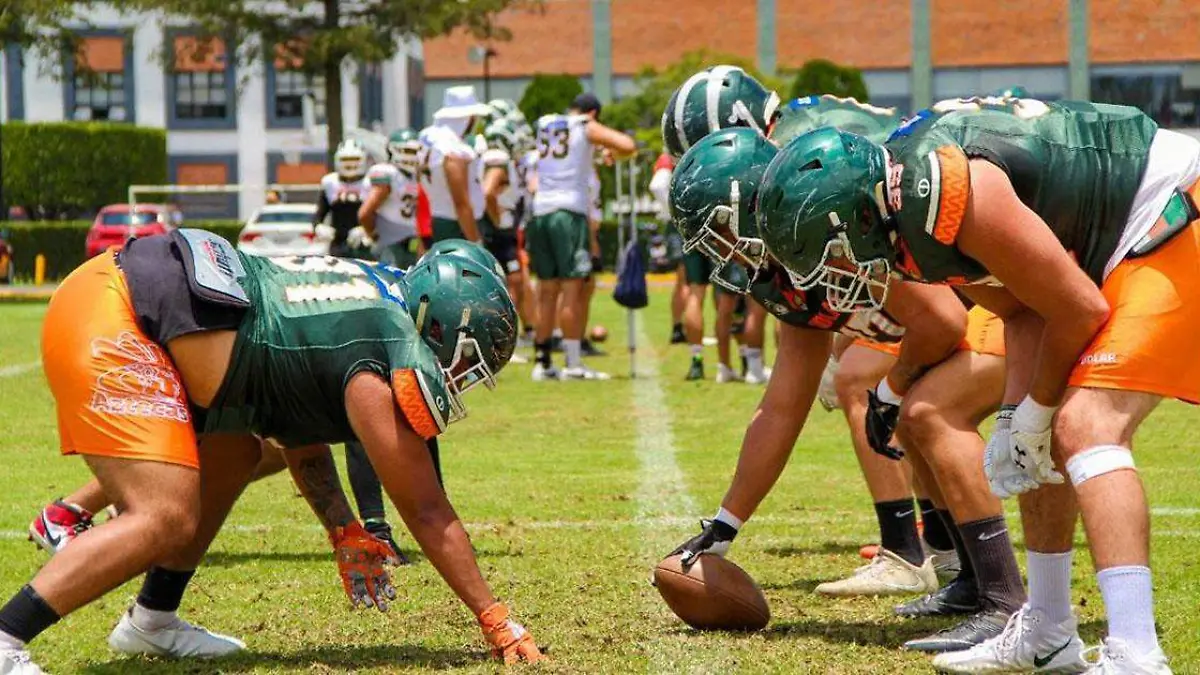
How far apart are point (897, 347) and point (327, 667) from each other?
7.81ft

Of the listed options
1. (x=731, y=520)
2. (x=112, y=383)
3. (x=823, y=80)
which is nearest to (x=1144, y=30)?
(x=823, y=80)

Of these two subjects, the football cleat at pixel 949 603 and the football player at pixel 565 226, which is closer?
the football cleat at pixel 949 603

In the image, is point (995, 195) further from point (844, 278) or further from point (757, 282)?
point (757, 282)

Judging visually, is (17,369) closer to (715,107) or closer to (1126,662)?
(715,107)

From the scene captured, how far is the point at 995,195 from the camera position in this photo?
426 centimetres

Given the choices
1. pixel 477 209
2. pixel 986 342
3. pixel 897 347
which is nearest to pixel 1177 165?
pixel 986 342

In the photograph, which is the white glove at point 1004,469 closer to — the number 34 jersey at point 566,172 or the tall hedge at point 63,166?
the number 34 jersey at point 566,172

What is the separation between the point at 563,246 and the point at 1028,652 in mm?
9810

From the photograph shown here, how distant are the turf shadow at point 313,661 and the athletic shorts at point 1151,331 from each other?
6.15 ft

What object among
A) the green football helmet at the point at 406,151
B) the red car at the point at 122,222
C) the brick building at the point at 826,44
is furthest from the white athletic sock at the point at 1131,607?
the brick building at the point at 826,44

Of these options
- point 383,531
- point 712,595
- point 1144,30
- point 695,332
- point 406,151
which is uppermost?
point 1144,30

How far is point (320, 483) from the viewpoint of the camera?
5.43 m

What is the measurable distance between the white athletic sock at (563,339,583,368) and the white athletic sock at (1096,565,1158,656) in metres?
10.5

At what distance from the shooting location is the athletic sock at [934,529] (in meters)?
6.50
